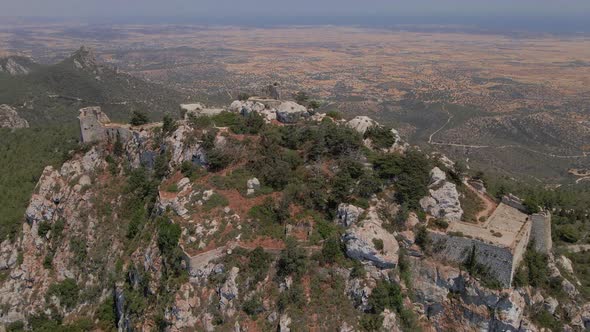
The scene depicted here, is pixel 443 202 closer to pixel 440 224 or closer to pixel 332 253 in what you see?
pixel 440 224

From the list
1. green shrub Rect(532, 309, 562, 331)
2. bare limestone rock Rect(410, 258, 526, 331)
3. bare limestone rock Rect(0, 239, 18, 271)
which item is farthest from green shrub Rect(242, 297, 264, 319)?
bare limestone rock Rect(0, 239, 18, 271)

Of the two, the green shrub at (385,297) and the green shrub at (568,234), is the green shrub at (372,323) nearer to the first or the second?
the green shrub at (385,297)

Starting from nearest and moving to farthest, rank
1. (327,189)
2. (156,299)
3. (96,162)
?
(156,299)
(327,189)
(96,162)

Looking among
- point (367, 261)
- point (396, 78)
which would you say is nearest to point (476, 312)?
point (367, 261)

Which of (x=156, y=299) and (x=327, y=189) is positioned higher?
(x=327, y=189)

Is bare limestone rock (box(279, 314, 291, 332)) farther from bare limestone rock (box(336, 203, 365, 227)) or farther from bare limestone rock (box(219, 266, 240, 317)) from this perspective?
bare limestone rock (box(336, 203, 365, 227))

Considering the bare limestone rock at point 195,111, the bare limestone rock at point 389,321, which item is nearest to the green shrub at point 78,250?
the bare limestone rock at point 195,111

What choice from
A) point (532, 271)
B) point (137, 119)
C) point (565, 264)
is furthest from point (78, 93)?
point (565, 264)

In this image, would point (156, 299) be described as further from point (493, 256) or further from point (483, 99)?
point (483, 99)
